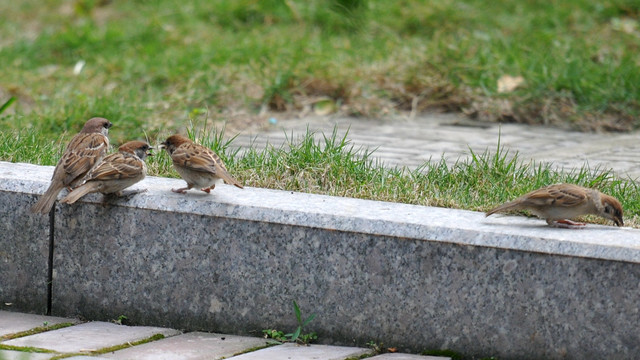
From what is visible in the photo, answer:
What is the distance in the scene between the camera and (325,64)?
939cm

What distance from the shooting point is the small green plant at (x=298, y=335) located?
4.55 metres

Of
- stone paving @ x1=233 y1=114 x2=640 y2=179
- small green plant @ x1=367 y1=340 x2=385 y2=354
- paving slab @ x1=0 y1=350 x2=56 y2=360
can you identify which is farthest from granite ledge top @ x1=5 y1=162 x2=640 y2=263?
stone paving @ x1=233 y1=114 x2=640 y2=179

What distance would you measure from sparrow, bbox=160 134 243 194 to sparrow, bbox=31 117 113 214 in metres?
0.49

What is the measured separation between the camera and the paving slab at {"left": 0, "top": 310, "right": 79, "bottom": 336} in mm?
4713

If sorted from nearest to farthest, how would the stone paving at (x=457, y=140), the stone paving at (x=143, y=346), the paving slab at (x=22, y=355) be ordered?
the paving slab at (x=22, y=355) < the stone paving at (x=143, y=346) < the stone paving at (x=457, y=140)

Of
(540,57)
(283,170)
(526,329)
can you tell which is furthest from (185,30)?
(526,329)

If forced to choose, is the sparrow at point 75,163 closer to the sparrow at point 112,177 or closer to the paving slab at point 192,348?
the sparrow at point 112,177

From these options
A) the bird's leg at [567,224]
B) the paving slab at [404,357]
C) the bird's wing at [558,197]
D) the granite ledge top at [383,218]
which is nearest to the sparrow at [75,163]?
the granite ledge top at [383,218]

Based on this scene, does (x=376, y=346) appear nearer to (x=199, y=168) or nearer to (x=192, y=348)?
(x=192, y=348)

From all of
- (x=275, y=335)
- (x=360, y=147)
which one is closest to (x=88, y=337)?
(x=275, y=335)

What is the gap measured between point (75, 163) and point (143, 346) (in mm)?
1126

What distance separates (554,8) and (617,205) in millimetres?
8596

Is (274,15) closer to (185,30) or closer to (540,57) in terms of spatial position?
(185,30)

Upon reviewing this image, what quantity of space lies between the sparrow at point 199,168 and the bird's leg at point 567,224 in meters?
1.47
